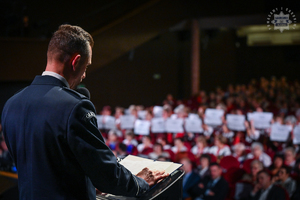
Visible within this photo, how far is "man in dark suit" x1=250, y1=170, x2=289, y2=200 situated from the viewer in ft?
12.2

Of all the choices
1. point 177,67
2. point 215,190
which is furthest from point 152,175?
point 177,67

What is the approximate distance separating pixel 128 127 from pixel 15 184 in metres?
5.26

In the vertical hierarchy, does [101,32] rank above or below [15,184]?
above

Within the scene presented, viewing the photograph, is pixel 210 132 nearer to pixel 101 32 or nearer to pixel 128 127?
pixel 128 127

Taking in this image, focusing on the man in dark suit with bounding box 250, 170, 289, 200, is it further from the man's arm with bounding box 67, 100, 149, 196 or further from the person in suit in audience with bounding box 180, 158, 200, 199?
the man's arm with bounding box 67, 100, 149, 196

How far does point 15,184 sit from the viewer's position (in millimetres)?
2268

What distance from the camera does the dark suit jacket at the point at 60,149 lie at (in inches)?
38.2

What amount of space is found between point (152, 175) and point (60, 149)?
0.37 m

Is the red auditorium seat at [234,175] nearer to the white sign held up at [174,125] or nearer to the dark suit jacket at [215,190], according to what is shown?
the dark suit jacket at [215,190]

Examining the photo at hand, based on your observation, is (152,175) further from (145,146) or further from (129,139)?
(129,139)

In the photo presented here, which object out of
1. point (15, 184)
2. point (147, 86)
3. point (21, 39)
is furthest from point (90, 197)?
point (147, 86)

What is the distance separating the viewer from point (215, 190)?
4469 millimetres

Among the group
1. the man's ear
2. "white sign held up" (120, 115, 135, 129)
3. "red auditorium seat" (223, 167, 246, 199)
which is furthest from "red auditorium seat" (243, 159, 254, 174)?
the man's ear

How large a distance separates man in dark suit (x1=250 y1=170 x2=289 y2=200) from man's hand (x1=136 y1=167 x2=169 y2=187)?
314cm
